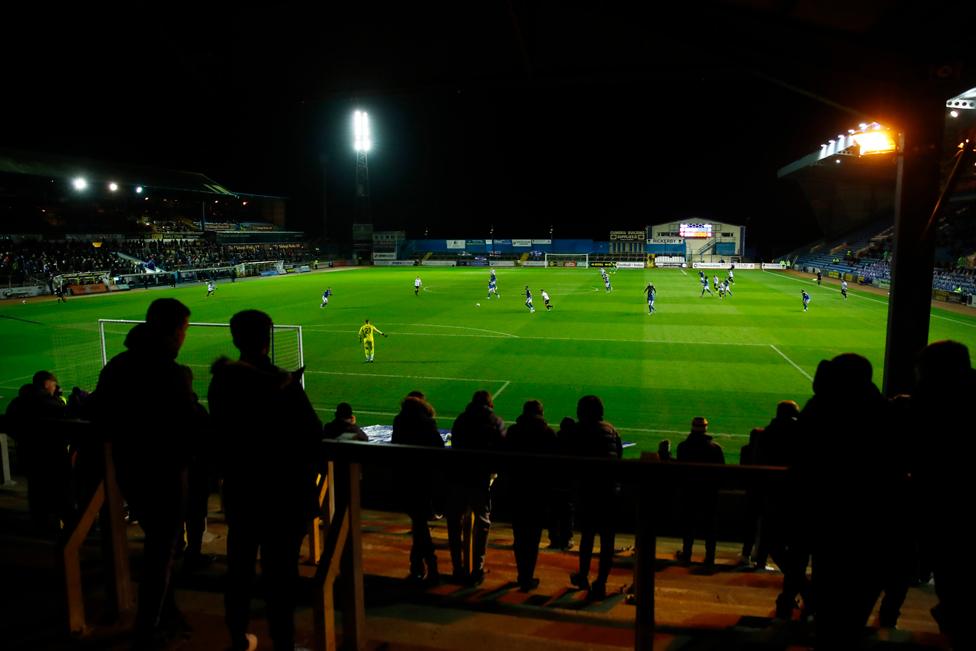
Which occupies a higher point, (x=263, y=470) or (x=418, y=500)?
(x=263, y=470)

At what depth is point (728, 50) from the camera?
5184 mm

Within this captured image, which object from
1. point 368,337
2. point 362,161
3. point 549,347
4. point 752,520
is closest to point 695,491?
point 752,520

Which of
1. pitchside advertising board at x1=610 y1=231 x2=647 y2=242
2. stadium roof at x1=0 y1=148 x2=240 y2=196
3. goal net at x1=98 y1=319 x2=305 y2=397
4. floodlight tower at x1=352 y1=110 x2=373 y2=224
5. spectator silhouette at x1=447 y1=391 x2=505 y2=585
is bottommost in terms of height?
goal net at x1=98 y1=319 x2=305 y2=397

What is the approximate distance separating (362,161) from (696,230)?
45.0 meters

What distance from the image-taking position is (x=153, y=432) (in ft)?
10.6

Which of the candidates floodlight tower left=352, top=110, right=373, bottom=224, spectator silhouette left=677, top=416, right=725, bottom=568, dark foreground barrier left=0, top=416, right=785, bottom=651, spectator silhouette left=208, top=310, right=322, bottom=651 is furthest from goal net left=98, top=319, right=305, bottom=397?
floodlight tower left=352, top=110, right=373, bottom=224

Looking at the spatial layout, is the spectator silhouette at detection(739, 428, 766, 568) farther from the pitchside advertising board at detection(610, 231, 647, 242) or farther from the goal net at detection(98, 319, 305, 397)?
the pitchside advertising board at detection(610, 231, 647, 242)

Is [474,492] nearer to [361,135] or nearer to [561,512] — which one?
[561,512]

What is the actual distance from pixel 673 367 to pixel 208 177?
203 feet

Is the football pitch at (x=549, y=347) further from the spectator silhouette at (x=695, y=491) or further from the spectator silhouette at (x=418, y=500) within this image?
the spectator silhouette at (x=695, y=491)

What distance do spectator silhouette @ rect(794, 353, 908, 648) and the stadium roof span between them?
52729mm

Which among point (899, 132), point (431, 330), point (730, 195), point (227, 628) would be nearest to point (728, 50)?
point (899, 132)

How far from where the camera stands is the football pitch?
51.1 feet

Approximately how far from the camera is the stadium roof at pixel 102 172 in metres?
44.7
